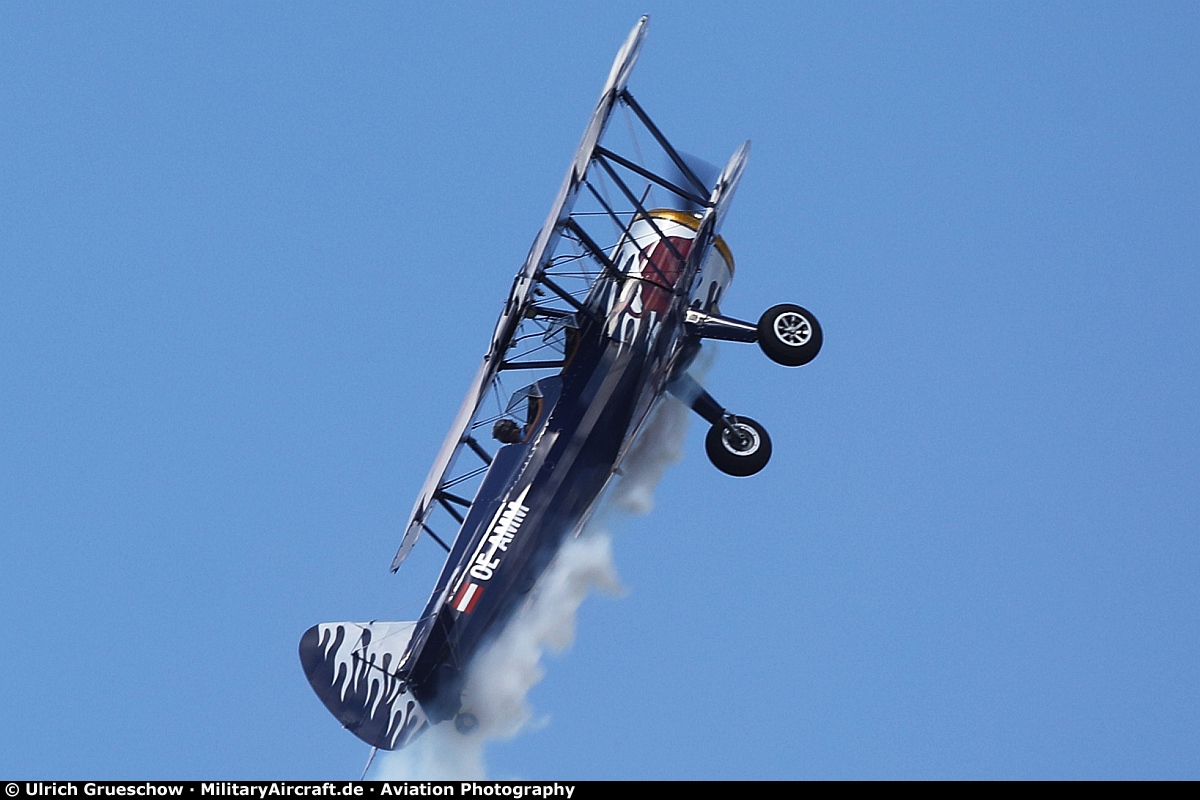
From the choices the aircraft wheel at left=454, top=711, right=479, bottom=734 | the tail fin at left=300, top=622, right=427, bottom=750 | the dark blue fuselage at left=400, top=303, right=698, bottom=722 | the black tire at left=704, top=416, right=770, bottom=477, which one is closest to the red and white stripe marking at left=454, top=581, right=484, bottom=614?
the dark blue fuselage at left=400, top=303, right=698, bottom=722

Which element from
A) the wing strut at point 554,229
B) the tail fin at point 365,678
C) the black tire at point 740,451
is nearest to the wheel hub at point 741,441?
the black tire at point 740,451

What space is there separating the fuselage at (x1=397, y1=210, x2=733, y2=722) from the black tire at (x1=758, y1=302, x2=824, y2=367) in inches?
40.4

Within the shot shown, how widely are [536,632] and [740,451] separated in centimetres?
344

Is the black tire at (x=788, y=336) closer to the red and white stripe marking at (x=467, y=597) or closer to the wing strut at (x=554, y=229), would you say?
the wing strut at (x=554, y=229)

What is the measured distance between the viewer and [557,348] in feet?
89.7

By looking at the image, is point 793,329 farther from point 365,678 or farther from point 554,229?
point 365,678

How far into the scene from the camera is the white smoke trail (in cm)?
2638

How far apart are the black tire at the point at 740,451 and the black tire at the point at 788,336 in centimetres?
97

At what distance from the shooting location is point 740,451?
89.0 ft

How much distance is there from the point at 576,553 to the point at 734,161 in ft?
18.6

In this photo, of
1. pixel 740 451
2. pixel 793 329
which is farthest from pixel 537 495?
pixel 793 329
